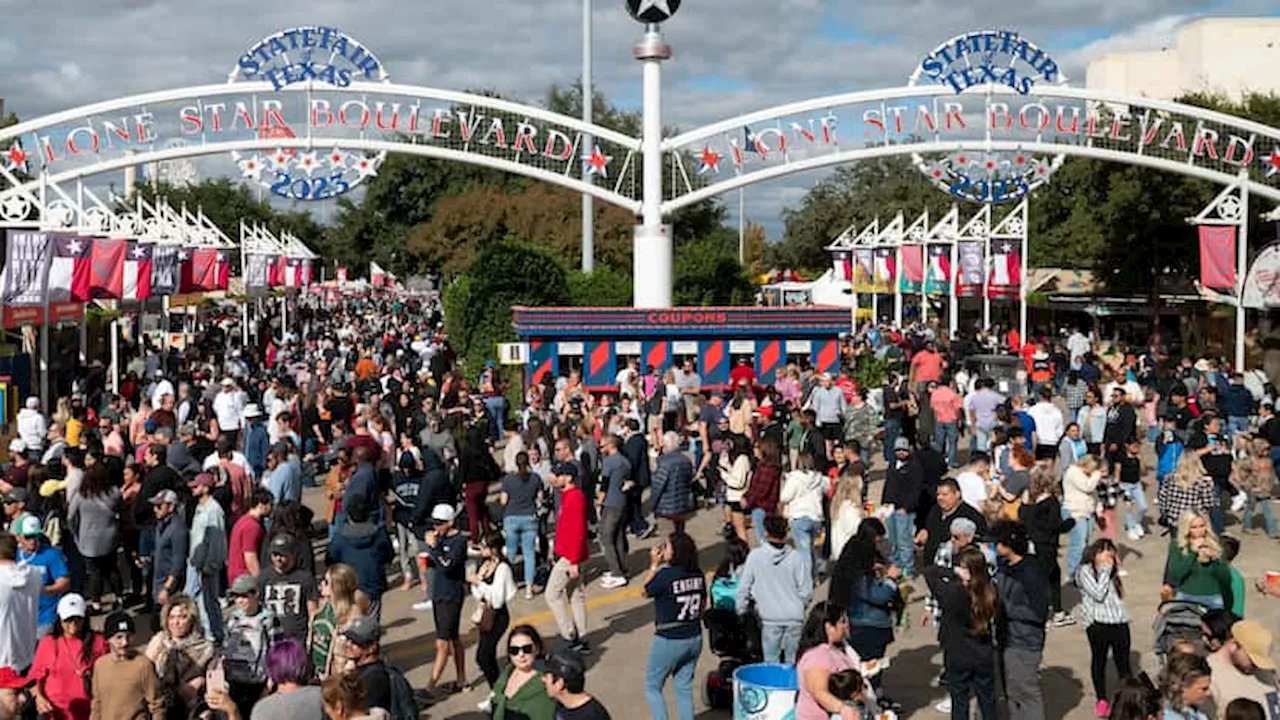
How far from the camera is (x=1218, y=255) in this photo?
28328mm

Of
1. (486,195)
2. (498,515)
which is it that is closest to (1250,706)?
(498,515)

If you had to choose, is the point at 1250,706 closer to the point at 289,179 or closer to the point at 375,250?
the point at 289,179

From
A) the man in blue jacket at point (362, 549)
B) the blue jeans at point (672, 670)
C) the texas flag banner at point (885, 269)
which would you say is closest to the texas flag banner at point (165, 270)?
the man in blue jacket at point (362, 549)

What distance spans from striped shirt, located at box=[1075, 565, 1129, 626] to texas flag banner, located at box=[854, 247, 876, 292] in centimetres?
3936

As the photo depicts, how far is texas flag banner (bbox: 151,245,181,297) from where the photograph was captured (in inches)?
1061

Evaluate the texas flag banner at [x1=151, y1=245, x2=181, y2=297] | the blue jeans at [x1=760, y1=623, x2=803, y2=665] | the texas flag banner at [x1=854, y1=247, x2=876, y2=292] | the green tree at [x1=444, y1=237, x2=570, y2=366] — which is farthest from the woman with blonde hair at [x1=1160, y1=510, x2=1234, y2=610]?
the texas flag banner at [x1=854, y1=247, x2=876, y2=292]

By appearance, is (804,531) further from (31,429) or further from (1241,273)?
(1241,273)

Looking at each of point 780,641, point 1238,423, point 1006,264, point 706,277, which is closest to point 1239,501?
point 1238,423

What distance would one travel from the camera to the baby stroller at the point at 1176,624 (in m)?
8.28

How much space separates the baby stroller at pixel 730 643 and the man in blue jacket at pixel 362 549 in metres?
2.38

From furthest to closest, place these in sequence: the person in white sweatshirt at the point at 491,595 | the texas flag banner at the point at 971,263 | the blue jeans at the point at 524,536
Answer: the texas flag banner at the point at 971,263, the blue jeans at the point at 524,536, the person in white sweatshirt at the point at 491,595

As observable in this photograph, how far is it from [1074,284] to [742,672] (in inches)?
1925

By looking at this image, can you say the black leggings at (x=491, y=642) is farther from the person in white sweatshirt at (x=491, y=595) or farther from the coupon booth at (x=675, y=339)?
the coupon booth at (x=675, y=339)

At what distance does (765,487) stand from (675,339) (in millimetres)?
13124
